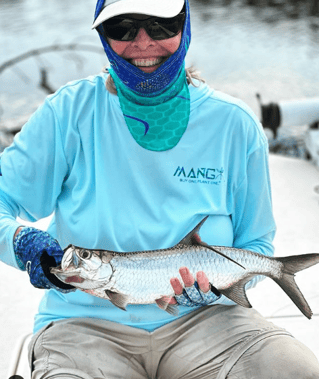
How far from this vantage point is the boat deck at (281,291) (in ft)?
7.93

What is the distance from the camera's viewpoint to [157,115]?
183 cm

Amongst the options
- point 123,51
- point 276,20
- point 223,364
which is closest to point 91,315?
point 223,364

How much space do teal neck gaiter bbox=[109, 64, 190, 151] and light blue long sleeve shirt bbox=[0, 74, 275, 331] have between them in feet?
0.08

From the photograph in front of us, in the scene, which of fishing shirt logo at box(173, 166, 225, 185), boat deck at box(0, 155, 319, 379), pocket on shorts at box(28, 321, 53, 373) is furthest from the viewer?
boat deck at box(0, 155, 319, 379)

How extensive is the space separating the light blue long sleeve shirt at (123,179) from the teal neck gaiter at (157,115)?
3 centimetres

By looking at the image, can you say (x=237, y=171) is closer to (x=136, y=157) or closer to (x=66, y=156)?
(x=136, y=157)

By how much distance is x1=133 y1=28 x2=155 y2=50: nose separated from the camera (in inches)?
65.7

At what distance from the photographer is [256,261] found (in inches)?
64.5

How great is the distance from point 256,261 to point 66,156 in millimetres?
748

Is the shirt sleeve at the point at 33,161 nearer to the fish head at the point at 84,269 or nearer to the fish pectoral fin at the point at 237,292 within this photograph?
the fish head at the point at 84,269

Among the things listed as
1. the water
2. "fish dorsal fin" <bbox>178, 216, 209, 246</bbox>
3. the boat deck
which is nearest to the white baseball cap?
"fish dorsal fin" <bbox>178, 216, 209, 246</bbox>

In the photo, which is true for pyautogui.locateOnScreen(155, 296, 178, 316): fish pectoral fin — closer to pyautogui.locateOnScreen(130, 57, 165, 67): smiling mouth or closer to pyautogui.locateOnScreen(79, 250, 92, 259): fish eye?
pyautogui.locateOnScreen(79, 250, 92, 259): fish eye

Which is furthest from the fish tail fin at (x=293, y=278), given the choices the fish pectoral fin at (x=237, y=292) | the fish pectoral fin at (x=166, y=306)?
the fish pectoral fin at (x=166, y=306)

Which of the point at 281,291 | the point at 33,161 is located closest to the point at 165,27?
the point at 33,161
